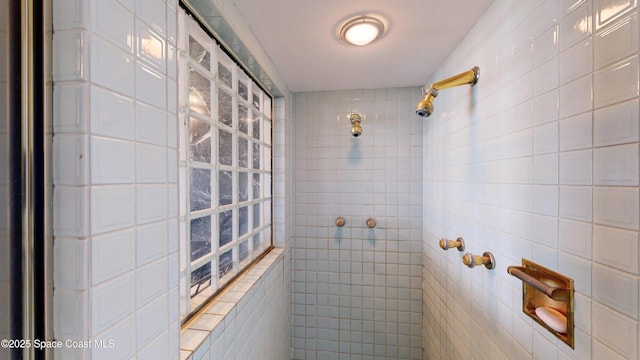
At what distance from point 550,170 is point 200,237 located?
1.17m

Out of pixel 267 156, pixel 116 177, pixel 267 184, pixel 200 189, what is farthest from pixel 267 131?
pixel 116 177

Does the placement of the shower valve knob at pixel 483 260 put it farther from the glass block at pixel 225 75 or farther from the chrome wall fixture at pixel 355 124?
the glass block at pixel 225 75

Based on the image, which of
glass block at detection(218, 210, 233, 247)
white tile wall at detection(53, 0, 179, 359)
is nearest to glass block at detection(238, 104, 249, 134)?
glass block at detection(218, 210, 233, 247)

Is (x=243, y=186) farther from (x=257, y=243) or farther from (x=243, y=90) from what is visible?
(x=243, y=90)

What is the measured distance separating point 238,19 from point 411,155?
1415mm

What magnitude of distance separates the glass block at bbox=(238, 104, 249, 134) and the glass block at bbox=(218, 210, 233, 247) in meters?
0.45

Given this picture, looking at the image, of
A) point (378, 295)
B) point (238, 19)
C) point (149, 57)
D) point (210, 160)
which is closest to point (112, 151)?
point (149, 57)

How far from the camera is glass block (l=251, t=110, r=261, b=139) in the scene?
1533mm

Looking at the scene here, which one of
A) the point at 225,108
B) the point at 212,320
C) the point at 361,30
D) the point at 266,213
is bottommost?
the point at 212,320

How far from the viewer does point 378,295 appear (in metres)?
1.93

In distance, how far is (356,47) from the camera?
1336 mm

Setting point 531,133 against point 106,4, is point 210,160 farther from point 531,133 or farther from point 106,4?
point 531,133

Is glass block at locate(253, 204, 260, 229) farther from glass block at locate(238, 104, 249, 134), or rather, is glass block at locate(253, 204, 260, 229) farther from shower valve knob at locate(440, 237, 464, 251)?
shower valve knob at locate(440, 237, 464, 251)

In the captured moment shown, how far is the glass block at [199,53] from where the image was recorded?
3.08 feet
